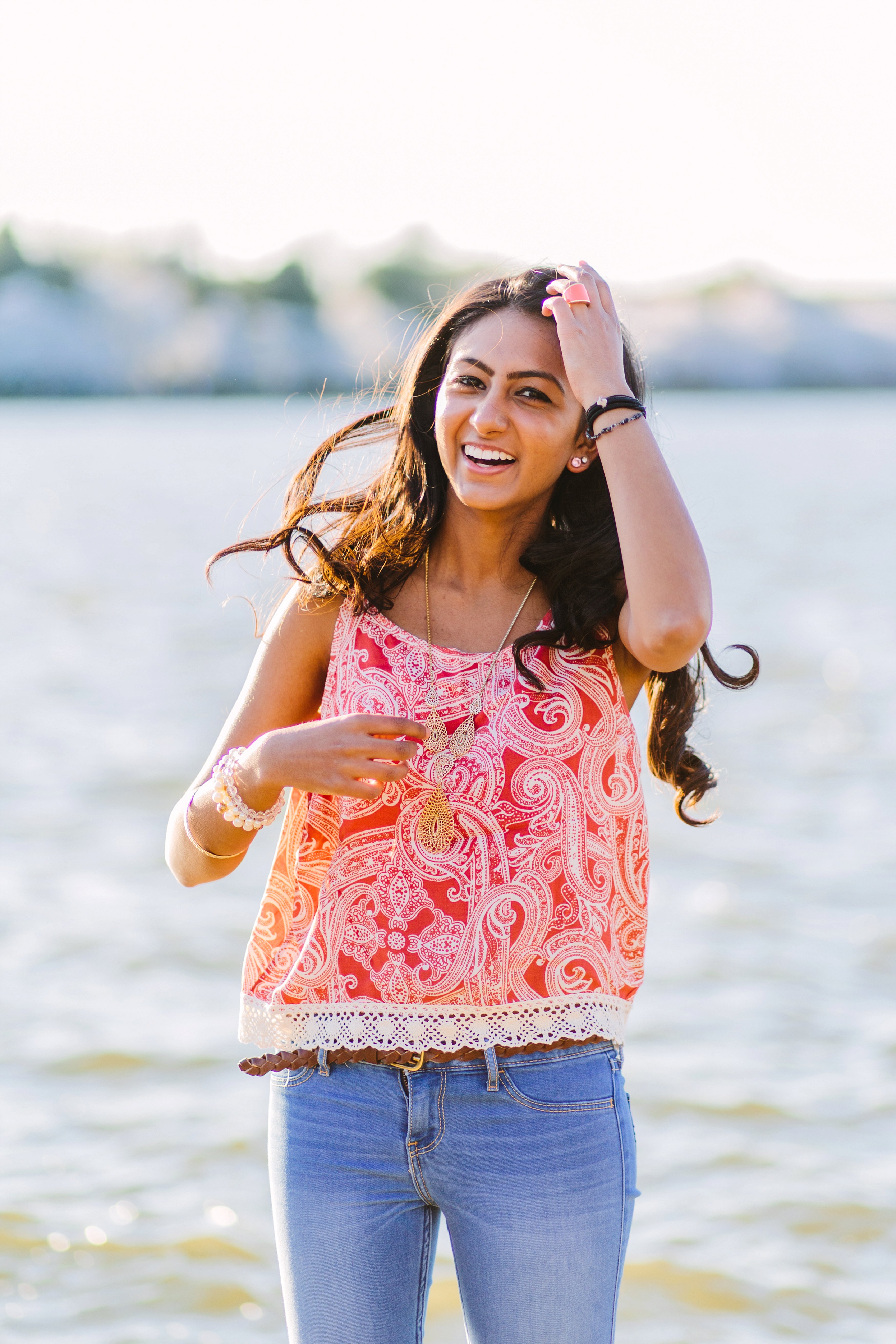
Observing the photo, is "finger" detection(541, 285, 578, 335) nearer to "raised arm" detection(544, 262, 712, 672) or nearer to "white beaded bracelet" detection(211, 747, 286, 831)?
"raised arm" detection(544, 262, 712, 672)

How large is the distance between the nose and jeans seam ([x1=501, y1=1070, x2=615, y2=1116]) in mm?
846

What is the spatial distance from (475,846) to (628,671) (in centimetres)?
35

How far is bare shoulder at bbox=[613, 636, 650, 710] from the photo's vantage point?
2.23 m

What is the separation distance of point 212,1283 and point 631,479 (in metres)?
2.77

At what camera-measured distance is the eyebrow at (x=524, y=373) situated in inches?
88.0

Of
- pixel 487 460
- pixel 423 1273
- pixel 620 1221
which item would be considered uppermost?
pixel 487 460

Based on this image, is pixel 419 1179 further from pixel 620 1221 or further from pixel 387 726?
pixel 387 726

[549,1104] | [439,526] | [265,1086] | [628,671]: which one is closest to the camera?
[549,1104]

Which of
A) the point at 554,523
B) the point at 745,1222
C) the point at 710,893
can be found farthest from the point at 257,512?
the point at 554,523

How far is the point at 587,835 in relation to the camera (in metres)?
2.13

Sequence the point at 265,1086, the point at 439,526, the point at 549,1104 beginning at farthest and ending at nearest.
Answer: the point at 265,1086, the point at 439,526, the point at 549,1104

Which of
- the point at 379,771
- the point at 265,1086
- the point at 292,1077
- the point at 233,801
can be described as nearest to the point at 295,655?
the point at 233,801

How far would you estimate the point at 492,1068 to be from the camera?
204cm

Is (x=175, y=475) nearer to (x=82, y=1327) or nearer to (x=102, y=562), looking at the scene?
(x=102, y=562)
